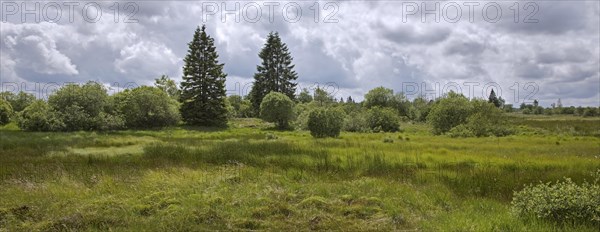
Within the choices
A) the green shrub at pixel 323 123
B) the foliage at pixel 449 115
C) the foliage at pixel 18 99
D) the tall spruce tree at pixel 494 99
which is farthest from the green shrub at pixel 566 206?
the tall spruce tree at pixel 494 99

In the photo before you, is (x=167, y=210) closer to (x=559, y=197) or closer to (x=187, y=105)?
(x=559, y=197)

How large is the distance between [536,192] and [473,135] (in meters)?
40.5

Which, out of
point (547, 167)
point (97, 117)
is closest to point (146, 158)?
point (547, 167)

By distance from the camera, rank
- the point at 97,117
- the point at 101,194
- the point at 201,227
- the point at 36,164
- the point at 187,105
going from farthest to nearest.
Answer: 1. the point at 187,105
2. the point at 97,117
3. the point at 36,164
4. the point at 101,194
5. the point at 201,227

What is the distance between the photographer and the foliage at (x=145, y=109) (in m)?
51.4

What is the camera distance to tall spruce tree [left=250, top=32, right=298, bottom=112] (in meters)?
80.1

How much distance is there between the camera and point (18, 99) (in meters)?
71.6

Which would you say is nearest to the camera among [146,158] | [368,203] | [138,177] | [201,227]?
[201,227]

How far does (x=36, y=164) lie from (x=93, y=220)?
976 centimetres

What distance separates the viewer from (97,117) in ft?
148

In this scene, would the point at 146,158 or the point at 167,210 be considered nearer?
the point at 167,210

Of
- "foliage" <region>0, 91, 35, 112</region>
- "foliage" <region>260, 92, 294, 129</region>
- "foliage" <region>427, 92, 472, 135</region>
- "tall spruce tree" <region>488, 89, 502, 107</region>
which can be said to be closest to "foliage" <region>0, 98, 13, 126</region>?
"foliage" <region>0, 91, 35, 112</region>

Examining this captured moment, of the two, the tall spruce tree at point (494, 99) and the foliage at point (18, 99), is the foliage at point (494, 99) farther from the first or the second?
the foliage at point (18, 99)

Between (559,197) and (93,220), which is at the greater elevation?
(559,197)
